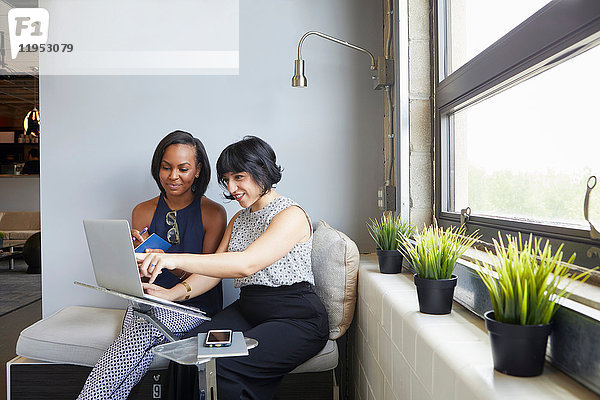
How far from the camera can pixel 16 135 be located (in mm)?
11352

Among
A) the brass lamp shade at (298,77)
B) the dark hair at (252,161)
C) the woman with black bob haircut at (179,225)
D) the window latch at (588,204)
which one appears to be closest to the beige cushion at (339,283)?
the dark hair at (252,161)

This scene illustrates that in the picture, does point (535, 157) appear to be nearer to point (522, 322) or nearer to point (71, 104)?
point (522, 322)

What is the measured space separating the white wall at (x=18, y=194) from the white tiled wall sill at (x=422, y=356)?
9.92m

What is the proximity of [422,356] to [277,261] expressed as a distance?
3.25 feet

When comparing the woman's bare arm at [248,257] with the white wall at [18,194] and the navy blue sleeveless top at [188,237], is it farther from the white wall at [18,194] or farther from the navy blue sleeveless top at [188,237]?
the white wall at [18,194]

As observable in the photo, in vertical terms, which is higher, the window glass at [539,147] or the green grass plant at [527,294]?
the window glass at [539,147]

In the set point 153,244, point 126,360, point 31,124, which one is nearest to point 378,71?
point 153,244

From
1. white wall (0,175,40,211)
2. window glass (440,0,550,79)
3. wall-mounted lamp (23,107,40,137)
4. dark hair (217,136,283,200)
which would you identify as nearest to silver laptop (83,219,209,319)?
dark hair (217,136,283,200)

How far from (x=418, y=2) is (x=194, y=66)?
4.23 ft

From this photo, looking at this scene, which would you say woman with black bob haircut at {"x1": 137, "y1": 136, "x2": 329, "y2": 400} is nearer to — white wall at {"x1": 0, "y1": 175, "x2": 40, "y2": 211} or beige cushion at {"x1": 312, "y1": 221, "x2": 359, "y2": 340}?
beige cushion at {"x1": 312, "y1": 221, "x2": 359, "y2": 340}

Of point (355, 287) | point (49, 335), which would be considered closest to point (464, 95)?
point (355, 287)

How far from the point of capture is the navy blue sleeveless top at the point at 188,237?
8.19ft

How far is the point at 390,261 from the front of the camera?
6.86 feet

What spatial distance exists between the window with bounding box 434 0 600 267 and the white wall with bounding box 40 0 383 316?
739 mm
